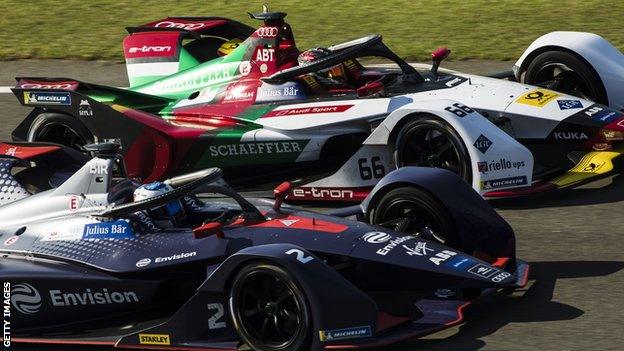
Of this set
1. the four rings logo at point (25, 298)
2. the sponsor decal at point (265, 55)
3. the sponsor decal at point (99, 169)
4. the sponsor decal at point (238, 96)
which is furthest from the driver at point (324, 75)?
the four rings logo at point (25, 298)

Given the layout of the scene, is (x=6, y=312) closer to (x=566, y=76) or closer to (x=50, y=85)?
(x=50, y=85)

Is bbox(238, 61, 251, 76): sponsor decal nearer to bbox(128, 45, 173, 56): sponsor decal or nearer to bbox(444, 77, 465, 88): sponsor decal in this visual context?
bbox(128, 45, 173, 56): sponsor decal

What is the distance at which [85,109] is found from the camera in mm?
11914

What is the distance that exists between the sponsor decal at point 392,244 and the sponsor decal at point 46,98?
4.90 meters

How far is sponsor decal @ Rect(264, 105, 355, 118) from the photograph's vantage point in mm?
11391

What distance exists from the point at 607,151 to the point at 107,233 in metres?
4.70

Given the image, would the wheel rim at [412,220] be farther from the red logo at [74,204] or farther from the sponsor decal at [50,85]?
the sponsor decal at [50,85]

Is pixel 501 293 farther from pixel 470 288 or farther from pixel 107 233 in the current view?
pixel 107 233

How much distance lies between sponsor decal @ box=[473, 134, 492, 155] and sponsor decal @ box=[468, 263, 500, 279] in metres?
2.54

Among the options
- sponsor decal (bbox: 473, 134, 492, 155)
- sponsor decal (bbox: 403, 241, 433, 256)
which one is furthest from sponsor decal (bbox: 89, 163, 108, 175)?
sponsor decal (bbox: 473, 134, 492, 155)

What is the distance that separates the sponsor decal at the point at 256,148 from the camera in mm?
11352

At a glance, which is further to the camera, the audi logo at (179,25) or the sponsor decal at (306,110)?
the audi logo at (179,25)

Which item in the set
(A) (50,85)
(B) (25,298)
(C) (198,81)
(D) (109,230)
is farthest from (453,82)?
(B) (25,298)

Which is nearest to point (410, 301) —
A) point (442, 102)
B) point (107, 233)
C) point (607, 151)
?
point (107, 233)
